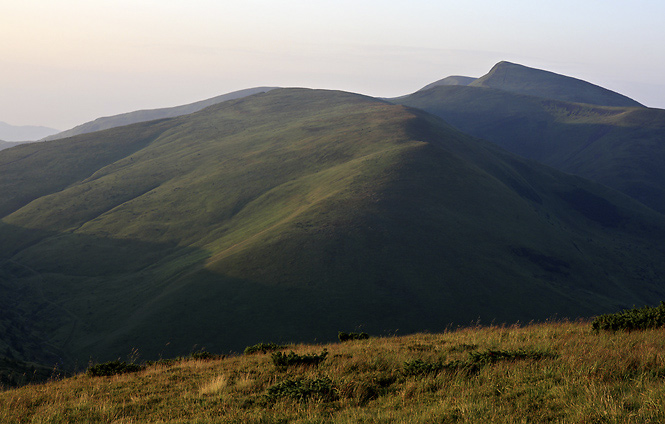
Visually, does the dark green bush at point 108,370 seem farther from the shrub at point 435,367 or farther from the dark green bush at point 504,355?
the dark green bush at point 504,355

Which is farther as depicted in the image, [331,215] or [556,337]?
[331,215]

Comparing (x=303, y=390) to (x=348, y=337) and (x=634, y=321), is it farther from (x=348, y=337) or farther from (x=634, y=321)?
(x=634, y=321)

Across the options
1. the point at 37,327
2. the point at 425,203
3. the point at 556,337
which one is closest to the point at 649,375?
the point at 556,337

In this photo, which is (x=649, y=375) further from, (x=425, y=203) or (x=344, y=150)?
(x=344, y=150)

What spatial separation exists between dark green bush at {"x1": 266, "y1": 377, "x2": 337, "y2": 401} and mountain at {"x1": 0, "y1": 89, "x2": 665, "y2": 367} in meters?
37.6

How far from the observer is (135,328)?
192 ft

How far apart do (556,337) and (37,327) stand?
2715 inches

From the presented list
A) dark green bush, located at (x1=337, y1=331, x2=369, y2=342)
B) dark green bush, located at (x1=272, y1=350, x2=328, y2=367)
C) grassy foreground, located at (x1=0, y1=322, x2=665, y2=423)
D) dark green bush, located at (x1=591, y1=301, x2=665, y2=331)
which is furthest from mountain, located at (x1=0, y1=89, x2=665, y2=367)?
dark green bush, located at (x1=591, y1=301, x2=665, y2=331)

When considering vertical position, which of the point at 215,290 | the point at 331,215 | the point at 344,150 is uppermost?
the point at 344,150

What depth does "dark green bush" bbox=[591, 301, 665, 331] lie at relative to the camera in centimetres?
1421

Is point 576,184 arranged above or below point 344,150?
below

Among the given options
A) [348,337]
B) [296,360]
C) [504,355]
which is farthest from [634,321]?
[348,337]

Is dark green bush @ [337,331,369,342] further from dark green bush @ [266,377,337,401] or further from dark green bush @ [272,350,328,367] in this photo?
dark green bush @ [266,377,337,401]

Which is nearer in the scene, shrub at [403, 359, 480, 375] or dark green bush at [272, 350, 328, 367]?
shrub at [403, 359, 480, 375]
